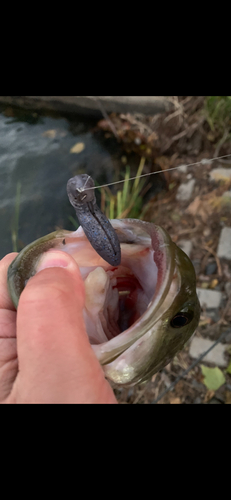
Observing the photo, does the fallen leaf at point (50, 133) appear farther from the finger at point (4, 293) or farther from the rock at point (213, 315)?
the rock at point (213, 315)

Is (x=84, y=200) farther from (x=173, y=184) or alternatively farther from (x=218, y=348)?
(x=173, y=184)

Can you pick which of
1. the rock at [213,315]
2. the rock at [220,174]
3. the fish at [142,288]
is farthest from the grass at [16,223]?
the rock at [220,174]

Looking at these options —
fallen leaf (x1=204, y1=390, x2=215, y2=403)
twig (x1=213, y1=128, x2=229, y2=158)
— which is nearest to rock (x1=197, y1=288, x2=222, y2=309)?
fallen leaf (x1=204, y1=390, x2=215, y2=403)

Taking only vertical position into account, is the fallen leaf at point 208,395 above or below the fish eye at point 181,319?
below

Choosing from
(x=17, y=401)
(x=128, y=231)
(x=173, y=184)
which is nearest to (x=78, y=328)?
(x=17, y=401)

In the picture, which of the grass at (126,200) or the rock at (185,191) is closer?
the grass at (126,200)

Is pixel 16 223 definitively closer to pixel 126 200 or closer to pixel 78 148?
pixel 78 148
